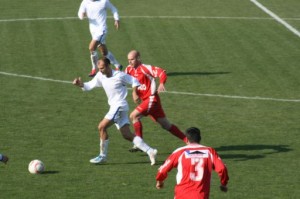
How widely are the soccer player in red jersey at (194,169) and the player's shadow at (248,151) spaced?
6239mm

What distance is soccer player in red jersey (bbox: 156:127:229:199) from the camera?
1352 centimetres

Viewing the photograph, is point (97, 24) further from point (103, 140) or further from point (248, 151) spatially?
point (103, 140)

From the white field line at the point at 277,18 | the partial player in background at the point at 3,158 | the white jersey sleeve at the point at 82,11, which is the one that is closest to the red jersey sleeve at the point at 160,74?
the partial player in background at the point at 3,158

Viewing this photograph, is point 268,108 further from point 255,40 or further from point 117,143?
point 255,40

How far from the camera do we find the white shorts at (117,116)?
18.8 meters

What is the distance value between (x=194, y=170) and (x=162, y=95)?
12350 millimetres

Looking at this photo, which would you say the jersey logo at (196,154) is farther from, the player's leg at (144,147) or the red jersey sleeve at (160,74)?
the red jersey sleeve at (160,74)

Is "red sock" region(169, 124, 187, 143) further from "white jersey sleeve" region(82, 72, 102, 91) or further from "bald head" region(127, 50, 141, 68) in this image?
"white jersey sleeve" region(82, 72, 102, 91)

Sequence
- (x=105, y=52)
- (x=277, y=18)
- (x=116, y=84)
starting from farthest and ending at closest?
(x=277, y=18), (x=105, y=52), (x=116, y=84)

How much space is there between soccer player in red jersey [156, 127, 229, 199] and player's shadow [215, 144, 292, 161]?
A: 6.24 m

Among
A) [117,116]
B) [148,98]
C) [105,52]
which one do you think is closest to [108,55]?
[105,52]

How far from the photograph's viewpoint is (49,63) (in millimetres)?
29297

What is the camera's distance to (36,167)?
1834cm

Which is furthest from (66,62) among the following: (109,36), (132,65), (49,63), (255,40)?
(132,65)
